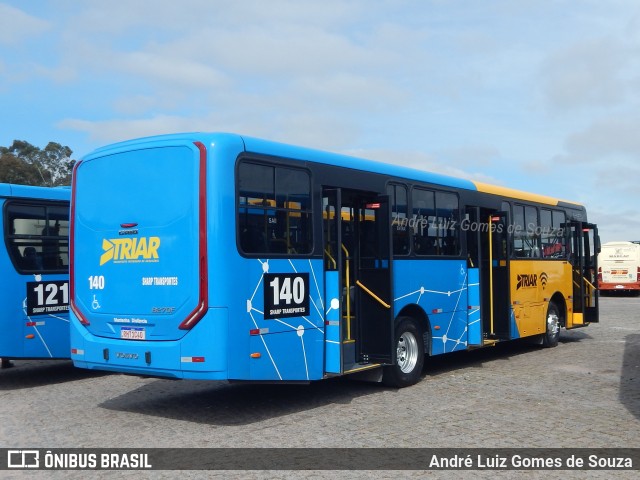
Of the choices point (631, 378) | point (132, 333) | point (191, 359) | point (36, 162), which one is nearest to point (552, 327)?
point (631, 378)

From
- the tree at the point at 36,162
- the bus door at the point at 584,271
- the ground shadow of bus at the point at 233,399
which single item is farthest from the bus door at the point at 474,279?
the tree at the point at 36,162

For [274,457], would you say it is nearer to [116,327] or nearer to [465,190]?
[116,327]

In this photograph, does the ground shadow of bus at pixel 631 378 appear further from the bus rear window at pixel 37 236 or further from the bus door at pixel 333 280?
the bus rear window at pixel 37 236

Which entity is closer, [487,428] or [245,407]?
[487,428]

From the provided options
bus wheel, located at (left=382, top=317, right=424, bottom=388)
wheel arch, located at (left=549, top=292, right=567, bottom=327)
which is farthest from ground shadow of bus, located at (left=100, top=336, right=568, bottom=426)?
wheel arch, located at (left=549, top=292, right=567, bottom=327)

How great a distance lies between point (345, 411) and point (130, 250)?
10.7ft

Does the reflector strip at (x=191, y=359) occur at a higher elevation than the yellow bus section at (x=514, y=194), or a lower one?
lower

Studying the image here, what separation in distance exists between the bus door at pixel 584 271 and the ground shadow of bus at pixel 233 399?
5795 millimetres

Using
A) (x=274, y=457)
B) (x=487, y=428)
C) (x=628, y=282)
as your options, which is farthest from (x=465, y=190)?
(x=628, y=282)

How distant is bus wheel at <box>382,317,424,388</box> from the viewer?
403 inches

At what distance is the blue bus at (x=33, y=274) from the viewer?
10961mm

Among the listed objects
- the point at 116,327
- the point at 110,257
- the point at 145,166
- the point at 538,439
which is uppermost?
the point at 145,166

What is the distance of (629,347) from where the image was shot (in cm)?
1476

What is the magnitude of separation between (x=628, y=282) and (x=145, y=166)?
31704mm
